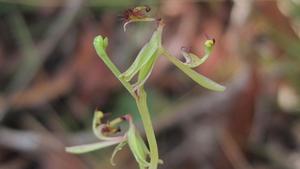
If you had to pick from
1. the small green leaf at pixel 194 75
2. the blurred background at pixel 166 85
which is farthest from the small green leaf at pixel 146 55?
the blurred background at pixel 166 85

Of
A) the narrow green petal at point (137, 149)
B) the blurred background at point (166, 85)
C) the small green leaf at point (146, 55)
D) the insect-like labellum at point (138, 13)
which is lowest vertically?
the blurred background at point (166, 85)

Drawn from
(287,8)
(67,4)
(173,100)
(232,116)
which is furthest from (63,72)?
(287,8)

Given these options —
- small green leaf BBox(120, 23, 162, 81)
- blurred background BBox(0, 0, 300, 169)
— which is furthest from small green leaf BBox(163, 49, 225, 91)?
blurred background BBox(0, 0, 300, 169)

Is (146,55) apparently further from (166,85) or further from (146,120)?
(166,85)

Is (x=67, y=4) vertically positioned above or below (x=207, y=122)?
above

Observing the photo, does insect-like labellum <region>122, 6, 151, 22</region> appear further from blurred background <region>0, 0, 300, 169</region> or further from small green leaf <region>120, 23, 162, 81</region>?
blurred background <region>0, 0, 300, 169</region>

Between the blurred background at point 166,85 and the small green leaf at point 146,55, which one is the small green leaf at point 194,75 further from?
the blurred background at point 166,85

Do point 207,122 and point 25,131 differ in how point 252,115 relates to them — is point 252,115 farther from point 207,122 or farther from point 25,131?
point 25,131

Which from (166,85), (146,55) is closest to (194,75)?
(146,55)
